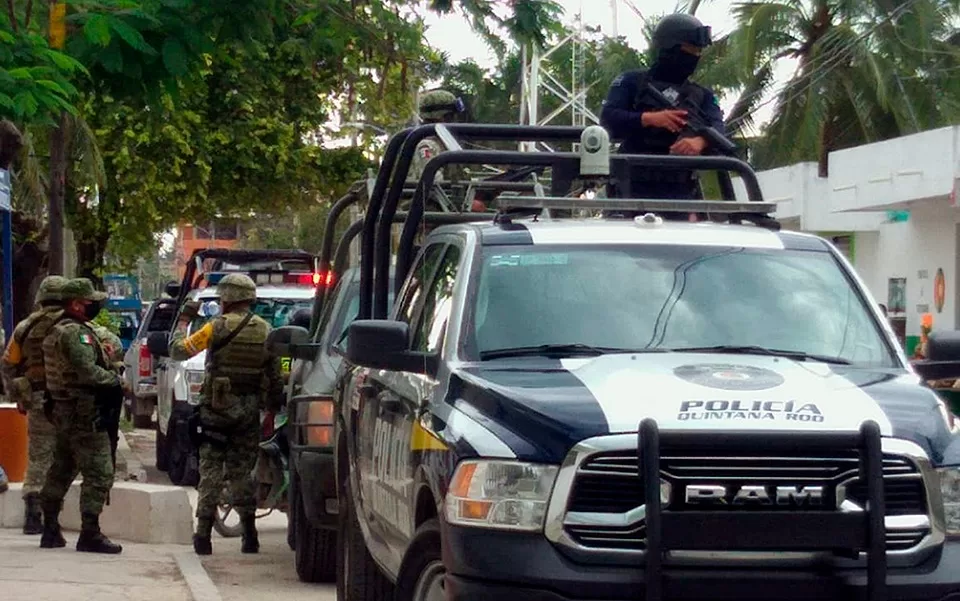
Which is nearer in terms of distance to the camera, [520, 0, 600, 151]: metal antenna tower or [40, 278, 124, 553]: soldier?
[40, 278, 124, 553]: soldier

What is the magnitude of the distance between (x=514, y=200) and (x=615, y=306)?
685mm

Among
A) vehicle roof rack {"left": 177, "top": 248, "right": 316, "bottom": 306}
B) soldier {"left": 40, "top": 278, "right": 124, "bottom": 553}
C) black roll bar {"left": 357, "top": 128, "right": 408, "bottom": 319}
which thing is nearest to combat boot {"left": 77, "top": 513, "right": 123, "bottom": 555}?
soldier {"left": 40, "top": 278, "right": 124, "bottom": 553}

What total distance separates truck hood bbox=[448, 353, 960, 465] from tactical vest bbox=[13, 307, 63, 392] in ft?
20.3

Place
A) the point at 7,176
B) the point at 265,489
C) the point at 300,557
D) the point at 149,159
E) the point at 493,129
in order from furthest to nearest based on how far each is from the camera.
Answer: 1. the point at 149,159
2. the point at 7,176
3. the point at 265,489
4. the point at 300,557
5. the point at 493,129

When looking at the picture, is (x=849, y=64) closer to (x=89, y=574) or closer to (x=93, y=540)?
(x=93, y=540)

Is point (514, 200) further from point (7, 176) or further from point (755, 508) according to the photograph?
point (7, 176)

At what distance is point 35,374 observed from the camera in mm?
11836

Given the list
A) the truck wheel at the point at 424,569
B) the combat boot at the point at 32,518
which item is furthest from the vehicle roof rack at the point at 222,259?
the truck wheel at the point at 424,569

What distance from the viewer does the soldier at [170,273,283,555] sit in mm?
11727

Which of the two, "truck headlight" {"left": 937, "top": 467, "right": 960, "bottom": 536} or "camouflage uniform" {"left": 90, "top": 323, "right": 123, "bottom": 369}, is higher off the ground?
"camouflage uniform" {"left": 90, "top": 323, "right": 123, "bottom": 369}

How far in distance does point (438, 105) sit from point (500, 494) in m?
6.49

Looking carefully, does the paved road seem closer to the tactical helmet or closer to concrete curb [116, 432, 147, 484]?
the tactical helmet

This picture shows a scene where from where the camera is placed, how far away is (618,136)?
31.7ft

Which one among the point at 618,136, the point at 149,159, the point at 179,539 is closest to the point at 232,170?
the point at 149,159
